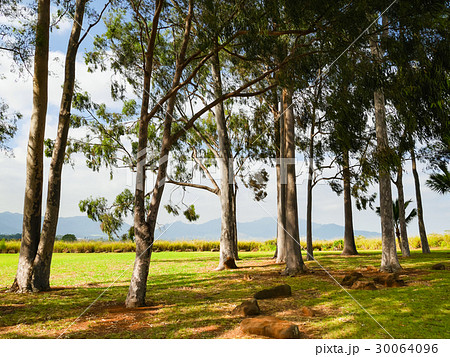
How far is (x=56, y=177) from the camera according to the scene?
7383mm

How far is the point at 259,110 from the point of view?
13.4m

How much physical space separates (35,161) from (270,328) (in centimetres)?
596

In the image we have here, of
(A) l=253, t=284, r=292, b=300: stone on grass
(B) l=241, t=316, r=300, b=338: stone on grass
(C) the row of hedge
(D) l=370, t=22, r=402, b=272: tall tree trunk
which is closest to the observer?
(B) l=241, t=316, r=300, b=338: stone on grass

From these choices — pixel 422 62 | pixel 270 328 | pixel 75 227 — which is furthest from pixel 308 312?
pixel 75 227

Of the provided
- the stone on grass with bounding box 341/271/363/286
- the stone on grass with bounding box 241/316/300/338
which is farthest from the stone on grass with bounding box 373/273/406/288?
the stone on grass with bounding box 241/316/300/338

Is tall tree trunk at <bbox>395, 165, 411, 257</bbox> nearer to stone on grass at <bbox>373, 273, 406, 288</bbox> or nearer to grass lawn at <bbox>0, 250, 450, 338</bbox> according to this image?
grass lawn at <bbox>0, 250, 450, 338</bbox>

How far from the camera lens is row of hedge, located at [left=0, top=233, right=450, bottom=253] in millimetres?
19031

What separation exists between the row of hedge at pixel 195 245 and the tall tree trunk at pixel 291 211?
37.1ft

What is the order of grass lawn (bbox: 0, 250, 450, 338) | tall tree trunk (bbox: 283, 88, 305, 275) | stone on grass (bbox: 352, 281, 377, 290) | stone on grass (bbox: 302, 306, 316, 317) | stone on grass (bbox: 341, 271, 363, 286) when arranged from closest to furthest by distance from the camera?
grass lawn (bbox: 0, 250, 450, 338), stone on grass (bbox: 302, 306, 316, 317), stone on grass (bbox: 352, 281, 377, 290), stone on grass (bbox: 341, 271, 363, 286), tall tree trunk (bbox: 283, 88, 305, 275)

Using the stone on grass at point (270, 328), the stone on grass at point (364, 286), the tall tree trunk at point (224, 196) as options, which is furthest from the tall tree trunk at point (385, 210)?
the stone on grass at point (270, 328)

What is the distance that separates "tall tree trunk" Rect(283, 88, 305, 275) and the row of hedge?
11.3 meters

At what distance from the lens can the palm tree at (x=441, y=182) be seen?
13.6 meters

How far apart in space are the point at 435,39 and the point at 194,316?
5.76 meters

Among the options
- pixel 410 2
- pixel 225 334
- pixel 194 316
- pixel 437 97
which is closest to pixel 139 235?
pixel 194 316
